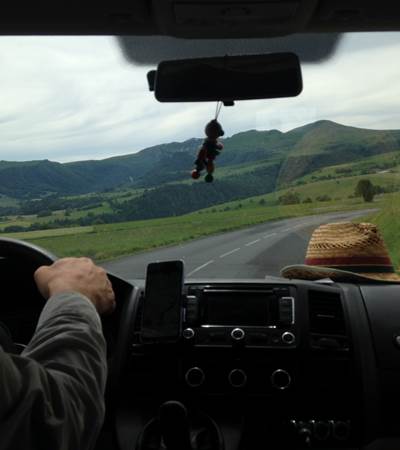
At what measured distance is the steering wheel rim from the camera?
13.0 ft

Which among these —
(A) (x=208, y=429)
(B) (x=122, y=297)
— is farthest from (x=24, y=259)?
(A) (x=208, y=429)

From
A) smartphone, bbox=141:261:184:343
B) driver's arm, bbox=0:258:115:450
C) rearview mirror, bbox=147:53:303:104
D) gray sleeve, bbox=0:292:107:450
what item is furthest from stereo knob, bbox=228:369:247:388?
gray sleeve, bbox=0:292:107:450

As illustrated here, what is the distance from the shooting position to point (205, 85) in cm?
345

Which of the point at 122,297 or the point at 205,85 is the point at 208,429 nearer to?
the point at 122,297

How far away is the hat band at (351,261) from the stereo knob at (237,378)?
897 millimetres

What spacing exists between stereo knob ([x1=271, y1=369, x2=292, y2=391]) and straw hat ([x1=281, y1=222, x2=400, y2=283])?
0.72m

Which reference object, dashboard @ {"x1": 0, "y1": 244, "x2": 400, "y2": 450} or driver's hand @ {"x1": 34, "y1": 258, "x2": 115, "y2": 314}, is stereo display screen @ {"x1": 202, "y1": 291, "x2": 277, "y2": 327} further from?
driver's hand @ {"x1": 34, "y1": 258, "x2": 115, "y2": 314}

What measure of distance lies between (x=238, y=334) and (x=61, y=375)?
2.29m

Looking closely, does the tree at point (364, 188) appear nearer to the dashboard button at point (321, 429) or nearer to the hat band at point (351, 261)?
the hat band at point (351, 261)

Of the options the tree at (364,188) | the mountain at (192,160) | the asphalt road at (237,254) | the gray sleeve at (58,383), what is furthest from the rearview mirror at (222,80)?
the gray sleeve at (58,383)

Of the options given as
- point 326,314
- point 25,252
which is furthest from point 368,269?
point 25,252

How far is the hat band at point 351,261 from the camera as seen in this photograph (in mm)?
4320

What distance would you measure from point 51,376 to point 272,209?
2397mm

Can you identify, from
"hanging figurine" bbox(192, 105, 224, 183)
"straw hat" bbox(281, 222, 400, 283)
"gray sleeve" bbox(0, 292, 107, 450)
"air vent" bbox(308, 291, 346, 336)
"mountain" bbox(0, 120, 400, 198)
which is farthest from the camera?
"straw hat" bbox(281, 222, 400, 283)
